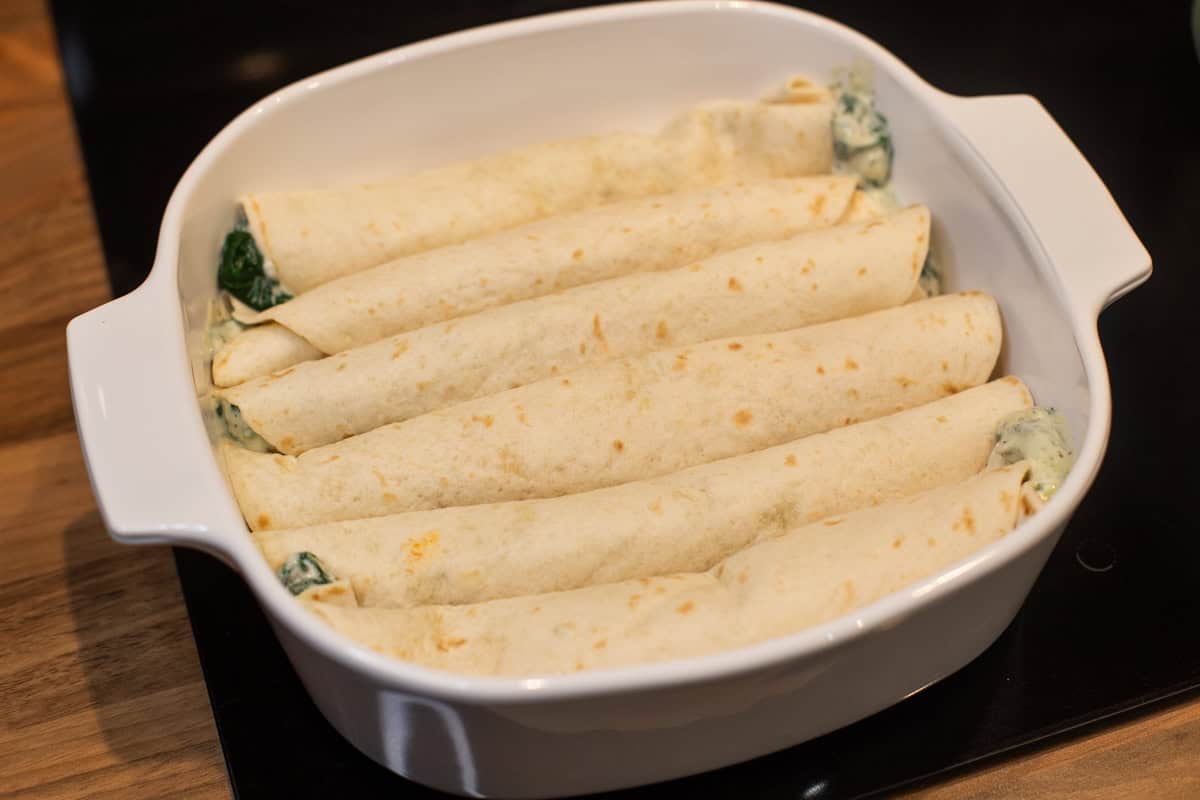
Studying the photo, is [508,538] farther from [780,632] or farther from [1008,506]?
[1008,506]

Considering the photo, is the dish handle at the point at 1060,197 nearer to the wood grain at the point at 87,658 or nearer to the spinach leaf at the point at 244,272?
the wood grain at the point at 87,658

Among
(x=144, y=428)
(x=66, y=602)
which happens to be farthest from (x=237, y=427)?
(x=66, y=602)

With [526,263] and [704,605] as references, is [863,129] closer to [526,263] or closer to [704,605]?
[526,263]

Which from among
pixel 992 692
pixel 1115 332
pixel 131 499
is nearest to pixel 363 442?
pixel 131 499

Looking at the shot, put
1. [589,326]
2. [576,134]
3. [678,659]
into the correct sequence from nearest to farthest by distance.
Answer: [678,659], [589,326], [576,134]

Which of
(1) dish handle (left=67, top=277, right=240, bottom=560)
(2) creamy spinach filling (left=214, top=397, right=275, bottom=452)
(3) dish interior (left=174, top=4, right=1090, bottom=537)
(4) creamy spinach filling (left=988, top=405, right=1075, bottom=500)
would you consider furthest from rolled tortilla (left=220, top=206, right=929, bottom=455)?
(4) creamy spinach filling (left=988, top=405, right=1075, bottom=500)

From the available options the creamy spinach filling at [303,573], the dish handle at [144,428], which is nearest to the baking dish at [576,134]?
the dish handle at [144,428]

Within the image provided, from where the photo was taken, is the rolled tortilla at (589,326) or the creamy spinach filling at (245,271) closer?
the rolled tortilla at (589,326)

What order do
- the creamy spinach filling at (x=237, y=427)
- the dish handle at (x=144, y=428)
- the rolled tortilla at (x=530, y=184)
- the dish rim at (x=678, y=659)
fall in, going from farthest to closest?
the rolled tortilla at (x=530, y=184), the creamy spinach filling at (x=237, y=427), the dish handle at (x=144, y=428), the dish rim at (x=678, y=659)
